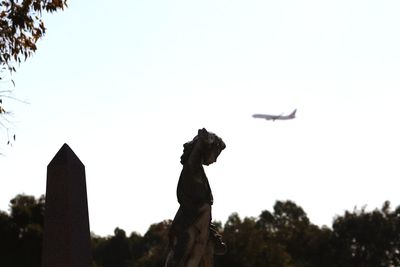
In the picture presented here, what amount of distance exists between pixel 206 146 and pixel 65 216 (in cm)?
484

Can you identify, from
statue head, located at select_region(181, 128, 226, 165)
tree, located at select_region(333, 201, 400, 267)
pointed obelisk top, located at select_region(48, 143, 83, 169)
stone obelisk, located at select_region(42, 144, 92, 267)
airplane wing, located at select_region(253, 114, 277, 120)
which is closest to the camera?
statue head, located at select_region(181, 128, 226, 165)

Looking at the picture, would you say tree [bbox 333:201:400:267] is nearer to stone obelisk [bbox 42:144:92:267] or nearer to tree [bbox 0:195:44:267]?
tree [bbox 0:195:44:267]

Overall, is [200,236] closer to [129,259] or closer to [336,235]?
[336,235]

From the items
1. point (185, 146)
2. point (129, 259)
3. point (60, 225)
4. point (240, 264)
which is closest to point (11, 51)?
point (60, 225)

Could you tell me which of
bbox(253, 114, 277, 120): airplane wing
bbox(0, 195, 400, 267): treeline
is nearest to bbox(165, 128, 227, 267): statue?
bbox(0, 195, 400, 267): treeline

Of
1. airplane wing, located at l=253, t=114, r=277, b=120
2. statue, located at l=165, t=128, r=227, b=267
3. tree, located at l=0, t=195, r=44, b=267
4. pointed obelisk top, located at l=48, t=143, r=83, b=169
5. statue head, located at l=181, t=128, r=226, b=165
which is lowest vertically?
statue, located at l=165, t=128, r=227, b=267

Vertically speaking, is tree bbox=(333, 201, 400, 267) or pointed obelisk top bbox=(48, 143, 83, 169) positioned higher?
tree bbox=(333, 201, 400, 267)

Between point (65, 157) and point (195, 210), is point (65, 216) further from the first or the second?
point (195, 210)

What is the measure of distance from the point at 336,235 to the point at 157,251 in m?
16.0

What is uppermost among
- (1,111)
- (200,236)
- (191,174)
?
(1,111)

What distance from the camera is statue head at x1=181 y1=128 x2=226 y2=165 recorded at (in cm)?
1128

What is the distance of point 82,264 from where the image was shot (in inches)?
598

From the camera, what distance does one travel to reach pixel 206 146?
37.0 feet

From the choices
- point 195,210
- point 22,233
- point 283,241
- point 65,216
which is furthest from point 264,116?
point 195,210
